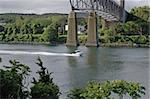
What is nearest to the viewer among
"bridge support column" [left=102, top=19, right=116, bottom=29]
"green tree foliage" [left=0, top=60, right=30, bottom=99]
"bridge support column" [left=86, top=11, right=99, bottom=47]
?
"green tree foliage" [left=0, top=60, right=30, bottom=99]

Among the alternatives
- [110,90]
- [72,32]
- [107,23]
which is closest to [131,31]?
[107,23]

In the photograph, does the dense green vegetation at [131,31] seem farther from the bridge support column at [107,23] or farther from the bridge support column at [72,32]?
the bridge support column at [72,32]

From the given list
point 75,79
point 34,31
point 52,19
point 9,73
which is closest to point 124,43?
point 34,31

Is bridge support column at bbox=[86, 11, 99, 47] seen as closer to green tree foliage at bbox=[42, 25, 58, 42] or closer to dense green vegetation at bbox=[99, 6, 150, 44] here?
dense green vegetation at bbox=[99, 6, 150, 44]

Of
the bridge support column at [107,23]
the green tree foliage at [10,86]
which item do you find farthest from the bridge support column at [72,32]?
the green tree foliage at [10,86]

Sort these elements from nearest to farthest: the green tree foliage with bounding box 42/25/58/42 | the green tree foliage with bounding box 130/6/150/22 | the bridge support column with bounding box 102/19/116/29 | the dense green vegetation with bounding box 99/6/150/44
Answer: the dense green vegetation with bounding box 99/6/150/44 < the green tree foliage with bounding box 42/25/58/42 < the green tree foliage with bounding box 130/6/150/22 < the bridge support column with bounding box 102/19/116/29

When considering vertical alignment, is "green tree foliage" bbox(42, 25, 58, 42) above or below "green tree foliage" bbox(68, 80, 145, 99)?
below

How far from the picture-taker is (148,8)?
112 ft

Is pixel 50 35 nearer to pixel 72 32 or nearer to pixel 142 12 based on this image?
pixel 72 32

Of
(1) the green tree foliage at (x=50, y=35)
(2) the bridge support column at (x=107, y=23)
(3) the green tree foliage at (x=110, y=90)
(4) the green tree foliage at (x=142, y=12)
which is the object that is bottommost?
(1) the green tree foliage at (x=50, y=35)

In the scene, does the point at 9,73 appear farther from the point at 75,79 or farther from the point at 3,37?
the point at 3,37

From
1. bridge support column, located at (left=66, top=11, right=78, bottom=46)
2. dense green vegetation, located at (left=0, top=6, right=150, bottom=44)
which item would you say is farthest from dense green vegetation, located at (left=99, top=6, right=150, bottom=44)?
bridge support column, located at (left=66, top=11, right=78, bottom=46)

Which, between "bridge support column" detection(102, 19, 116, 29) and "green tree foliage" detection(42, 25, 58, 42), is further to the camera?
"bridge support column" detection(102, 19, 116, 29)

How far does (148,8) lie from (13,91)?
103 ft
